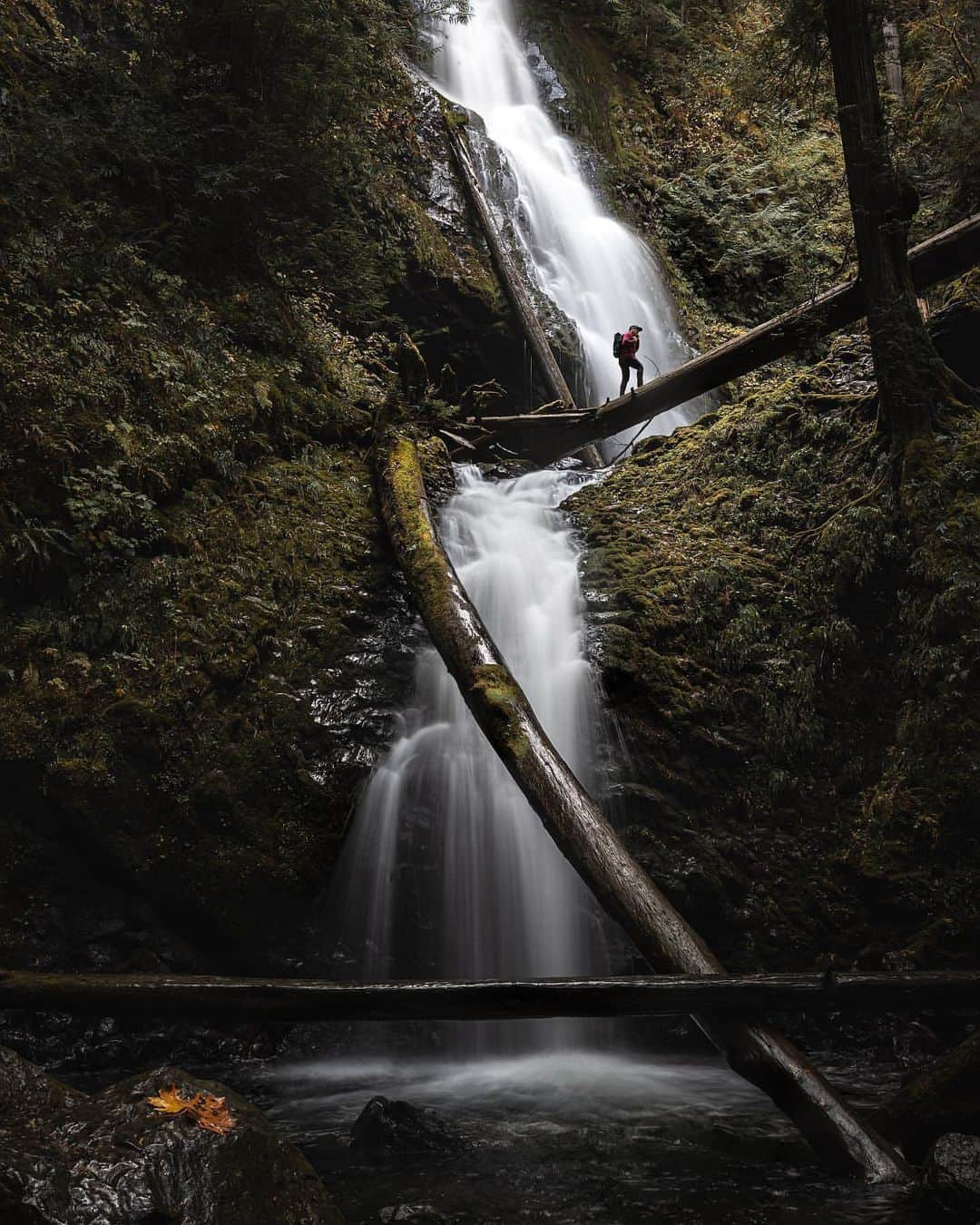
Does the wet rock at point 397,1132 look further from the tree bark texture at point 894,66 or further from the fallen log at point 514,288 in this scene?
the tree bark texture at point 894,66

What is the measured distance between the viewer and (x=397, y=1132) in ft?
12.6

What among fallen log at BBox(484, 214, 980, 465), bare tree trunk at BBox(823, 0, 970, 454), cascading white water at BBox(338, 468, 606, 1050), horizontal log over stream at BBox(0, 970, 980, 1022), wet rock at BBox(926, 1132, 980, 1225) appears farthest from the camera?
fallen log at BBox(484, 214, 980, 465)

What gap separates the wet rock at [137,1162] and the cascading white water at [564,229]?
37.5ft

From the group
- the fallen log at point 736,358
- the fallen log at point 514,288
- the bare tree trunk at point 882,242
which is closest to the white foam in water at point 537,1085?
the bare tree trunk at point 882,242

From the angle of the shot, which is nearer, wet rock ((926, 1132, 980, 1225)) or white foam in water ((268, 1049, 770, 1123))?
wet rock ((926, 1132, 980, 1225))

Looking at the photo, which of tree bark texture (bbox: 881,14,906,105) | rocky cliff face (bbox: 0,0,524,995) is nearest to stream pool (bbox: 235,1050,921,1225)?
rocky cliff face (bbox: 0,0,524,995)

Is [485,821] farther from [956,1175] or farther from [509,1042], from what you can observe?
[956,1175]

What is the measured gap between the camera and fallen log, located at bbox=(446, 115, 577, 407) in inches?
468

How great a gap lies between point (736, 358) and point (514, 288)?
16.6 ft

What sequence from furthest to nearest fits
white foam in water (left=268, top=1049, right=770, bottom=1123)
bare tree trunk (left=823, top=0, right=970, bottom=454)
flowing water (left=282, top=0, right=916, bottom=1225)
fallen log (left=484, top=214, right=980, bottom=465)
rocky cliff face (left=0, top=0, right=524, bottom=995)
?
1. fallen log (left=484, top=214, right=980, bottom=465)
2. bare tree trunk (left=823, top=0, right=970, bottom=454)
3. rocky cliff face (left=0, top=0, right=524, bottom=995)
4. white foam in water (left=268, top=1049, right=770, bottom=1123)
5. flowing water (left=282, top=0, right=916, bottom=1225)

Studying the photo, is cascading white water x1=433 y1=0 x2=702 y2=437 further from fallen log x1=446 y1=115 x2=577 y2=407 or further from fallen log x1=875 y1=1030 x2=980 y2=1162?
fallen log x1=875 y1=1030 x2=980 y2=1162

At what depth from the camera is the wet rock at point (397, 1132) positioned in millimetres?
3801

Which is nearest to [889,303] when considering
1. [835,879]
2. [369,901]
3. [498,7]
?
[835,879]

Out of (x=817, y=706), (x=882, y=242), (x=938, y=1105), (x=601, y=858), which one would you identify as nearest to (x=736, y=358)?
(x=882, y=242)
